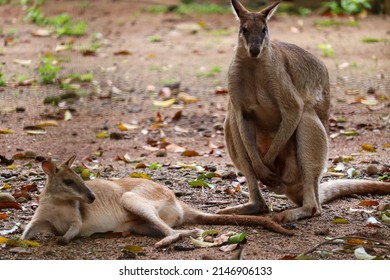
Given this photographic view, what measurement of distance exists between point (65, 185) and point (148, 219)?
551 millimetres

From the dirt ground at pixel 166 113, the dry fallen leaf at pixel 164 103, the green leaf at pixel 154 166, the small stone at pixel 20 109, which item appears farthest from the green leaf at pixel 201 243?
the dry fallen leaf at pixel 164 103

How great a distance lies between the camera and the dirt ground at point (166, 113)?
5.39m

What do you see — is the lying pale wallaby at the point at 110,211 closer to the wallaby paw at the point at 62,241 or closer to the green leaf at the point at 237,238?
the wallaby paw at the point at 62,241

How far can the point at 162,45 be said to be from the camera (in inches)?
544

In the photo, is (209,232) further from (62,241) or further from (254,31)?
(254,31)

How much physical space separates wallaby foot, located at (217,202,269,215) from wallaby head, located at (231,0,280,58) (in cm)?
105

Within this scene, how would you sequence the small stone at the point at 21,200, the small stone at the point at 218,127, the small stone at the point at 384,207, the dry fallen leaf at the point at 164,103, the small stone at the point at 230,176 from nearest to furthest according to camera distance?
the small stone at the point at 384,207, the small stone at the point at 21,200, the small stone at the point at 230,176, the small stone at the point at 218,127, the dry fallen leaf at the point at 164,103

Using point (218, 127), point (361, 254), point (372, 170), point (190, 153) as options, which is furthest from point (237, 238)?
point (218, 127)

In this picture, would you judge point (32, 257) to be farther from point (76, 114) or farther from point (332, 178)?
point (76, 114)

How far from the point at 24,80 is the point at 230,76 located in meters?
5.44

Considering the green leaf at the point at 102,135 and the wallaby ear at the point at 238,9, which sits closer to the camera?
the wallaby ear at the point at 238,9

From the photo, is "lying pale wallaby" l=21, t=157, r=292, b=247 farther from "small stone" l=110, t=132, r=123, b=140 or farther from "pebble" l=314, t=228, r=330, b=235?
"small stone" l=110, t=132, r=123, b=140

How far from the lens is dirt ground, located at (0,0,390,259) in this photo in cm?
539

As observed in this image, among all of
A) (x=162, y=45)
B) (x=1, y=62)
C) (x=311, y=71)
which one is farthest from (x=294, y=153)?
(x=162, y=45)
